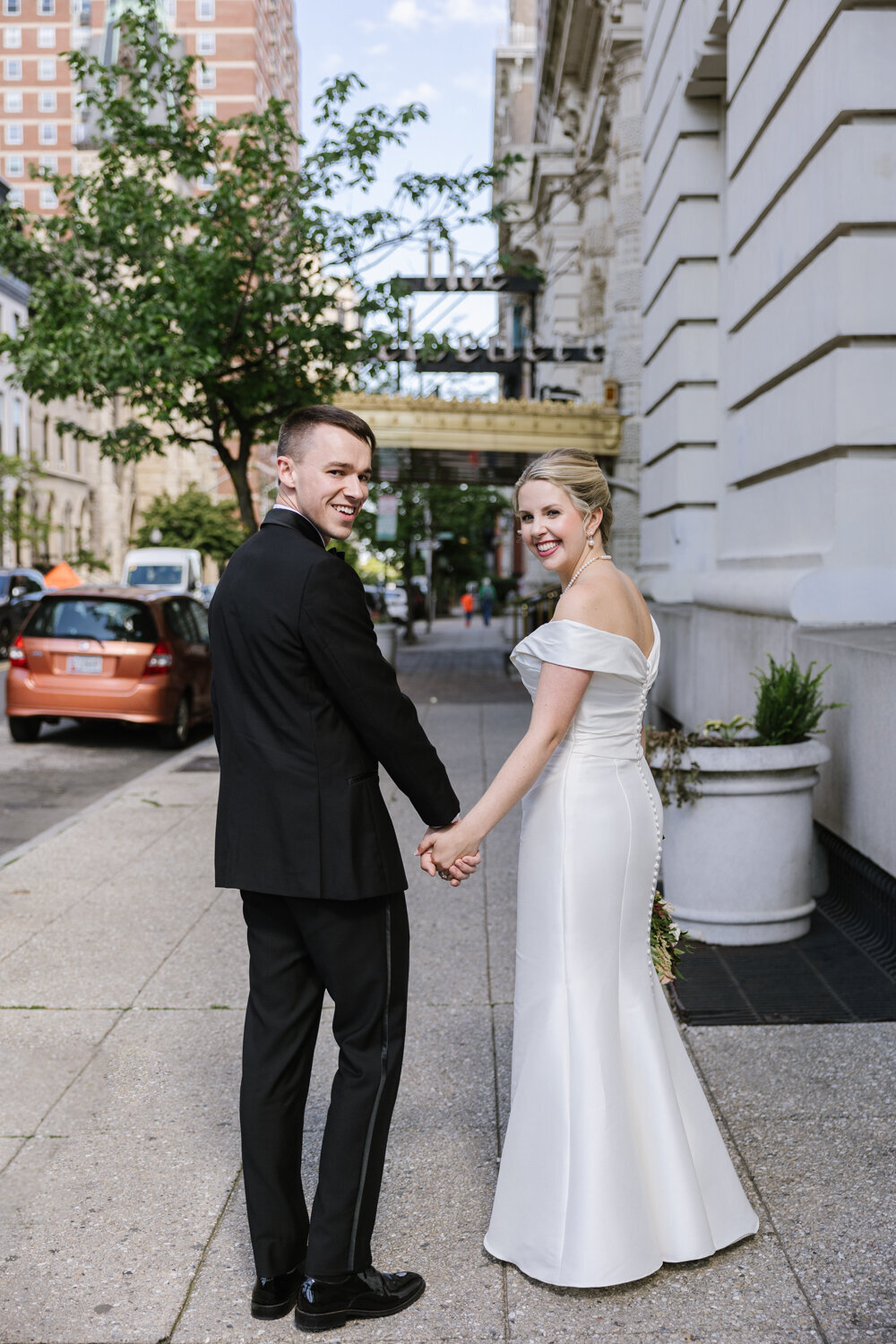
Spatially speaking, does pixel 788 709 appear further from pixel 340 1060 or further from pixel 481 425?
pixel 481 425

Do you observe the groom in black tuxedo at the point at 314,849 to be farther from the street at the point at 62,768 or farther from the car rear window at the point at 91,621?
the car rear window at the point at 91,621

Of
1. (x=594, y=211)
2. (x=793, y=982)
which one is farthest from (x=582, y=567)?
(x=594, y=211)

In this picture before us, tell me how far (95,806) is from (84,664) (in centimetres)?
395

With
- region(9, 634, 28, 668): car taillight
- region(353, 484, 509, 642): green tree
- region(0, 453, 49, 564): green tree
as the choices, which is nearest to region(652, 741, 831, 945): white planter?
region(9, 634, 28, 668): car taillight

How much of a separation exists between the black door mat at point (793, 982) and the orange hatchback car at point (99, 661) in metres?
8.51

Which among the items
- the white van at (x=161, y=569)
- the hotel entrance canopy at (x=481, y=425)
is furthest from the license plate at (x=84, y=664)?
the white van at (x=161, y=569)

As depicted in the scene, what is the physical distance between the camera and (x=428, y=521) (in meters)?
46.1

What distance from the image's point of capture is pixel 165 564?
34469 millimetres

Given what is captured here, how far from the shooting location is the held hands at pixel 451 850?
9.71 ft

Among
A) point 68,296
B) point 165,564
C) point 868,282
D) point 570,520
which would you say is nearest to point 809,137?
point 868,282

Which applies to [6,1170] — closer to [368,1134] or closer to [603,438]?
[368,1134]

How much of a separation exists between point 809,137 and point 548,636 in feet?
18.2

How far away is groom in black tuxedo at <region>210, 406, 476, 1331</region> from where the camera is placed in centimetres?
274

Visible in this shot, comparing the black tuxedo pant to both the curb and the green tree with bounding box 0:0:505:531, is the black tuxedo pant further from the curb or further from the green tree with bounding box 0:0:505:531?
the green tree with bounding box 0:0:505:531
